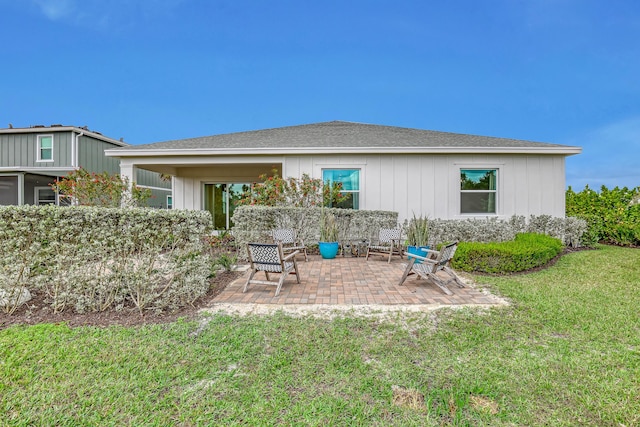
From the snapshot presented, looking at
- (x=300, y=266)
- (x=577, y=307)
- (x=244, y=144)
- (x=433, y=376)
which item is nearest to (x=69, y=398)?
(x=433, y=376)

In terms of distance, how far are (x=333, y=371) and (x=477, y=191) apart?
10.2m

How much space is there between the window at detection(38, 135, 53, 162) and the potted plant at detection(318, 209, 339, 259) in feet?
55.0

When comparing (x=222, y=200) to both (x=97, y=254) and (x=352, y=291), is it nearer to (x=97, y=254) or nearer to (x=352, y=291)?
(x=97, y=254)

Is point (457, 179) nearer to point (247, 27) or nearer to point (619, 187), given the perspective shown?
point (619, 187)

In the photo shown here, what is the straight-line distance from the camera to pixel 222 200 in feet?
44.4

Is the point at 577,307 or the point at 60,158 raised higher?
the point at 60,158

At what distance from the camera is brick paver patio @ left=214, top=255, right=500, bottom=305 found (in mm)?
4457

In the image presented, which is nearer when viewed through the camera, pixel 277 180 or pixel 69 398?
pixel 69 398

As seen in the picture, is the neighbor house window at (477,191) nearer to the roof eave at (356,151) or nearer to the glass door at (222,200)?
the roof eave at (356,151)

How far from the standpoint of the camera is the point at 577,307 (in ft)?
14.1

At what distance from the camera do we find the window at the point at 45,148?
52.6 ft

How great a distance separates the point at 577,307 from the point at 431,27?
42.8ft

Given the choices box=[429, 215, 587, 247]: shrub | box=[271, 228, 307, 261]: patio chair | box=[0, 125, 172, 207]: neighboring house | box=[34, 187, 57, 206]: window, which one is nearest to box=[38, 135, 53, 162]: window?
box=[0, 125, 172, 207]: neighboring house

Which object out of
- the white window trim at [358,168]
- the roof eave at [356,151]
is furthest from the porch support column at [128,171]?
the white window trim at [358,168]
